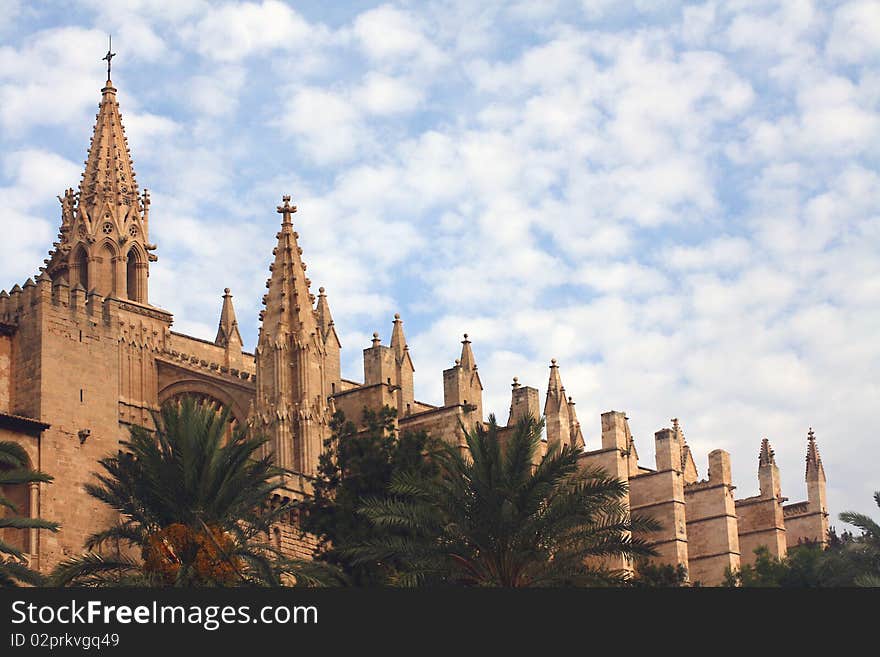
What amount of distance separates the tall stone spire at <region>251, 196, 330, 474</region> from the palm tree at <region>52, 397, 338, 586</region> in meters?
13.8

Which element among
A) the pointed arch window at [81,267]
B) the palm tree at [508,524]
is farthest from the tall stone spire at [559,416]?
the palm tree at [508,524]

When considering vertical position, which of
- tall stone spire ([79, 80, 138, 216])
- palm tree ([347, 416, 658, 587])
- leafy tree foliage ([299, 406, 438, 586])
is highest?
tall stone spire ([79, 80, 138, 216])

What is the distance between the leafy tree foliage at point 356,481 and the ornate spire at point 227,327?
1343 cm

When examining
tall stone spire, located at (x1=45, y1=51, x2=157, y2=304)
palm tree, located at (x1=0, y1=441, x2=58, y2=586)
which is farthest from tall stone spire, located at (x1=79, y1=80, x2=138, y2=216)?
palm tree, located at (x1=0, y1=441, x2=58, y2=586)

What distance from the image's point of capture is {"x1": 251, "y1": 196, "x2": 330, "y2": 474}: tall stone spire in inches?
1811

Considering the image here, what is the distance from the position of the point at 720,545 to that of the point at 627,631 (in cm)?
3938

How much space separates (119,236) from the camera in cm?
5197

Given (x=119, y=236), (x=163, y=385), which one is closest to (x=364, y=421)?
(x=163, y=385)

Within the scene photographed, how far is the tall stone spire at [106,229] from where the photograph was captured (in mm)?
51406

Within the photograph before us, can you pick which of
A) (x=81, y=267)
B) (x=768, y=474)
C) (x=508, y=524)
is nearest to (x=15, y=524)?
(x=508, y=524)

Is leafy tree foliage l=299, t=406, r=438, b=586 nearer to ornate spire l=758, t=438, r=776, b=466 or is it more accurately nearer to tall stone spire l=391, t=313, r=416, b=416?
tall stone spire l=391, t=313, r=416, b=416

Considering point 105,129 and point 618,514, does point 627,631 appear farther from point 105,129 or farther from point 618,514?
point 105,129

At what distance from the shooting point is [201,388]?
Answer: 49688 mm

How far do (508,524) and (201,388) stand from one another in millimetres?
20896
